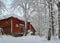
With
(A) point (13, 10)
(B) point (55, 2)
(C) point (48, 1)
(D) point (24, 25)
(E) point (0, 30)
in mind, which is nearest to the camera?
(C) point (48, 1)

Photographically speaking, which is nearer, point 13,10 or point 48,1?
point 48,1

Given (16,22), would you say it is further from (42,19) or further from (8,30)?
(42,19)

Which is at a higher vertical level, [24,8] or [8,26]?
[24,8]

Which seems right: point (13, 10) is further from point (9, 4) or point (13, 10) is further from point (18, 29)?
point (18, 29)

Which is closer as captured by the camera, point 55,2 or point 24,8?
point 55,2

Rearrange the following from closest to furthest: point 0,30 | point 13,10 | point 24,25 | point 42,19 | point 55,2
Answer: point 55,2 → point 0,30 → point 24,25 → point 13,10 → point 42,19

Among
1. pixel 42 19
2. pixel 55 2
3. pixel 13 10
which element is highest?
pixel 55 2

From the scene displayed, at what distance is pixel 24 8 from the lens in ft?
131

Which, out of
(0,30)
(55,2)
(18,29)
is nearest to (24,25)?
(18,29)

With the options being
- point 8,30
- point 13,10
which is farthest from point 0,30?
point 13,10

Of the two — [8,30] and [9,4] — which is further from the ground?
[9,4]

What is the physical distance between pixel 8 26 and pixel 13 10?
25.4 feet

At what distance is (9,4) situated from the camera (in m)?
45.3

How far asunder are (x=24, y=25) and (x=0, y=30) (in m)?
5.77
